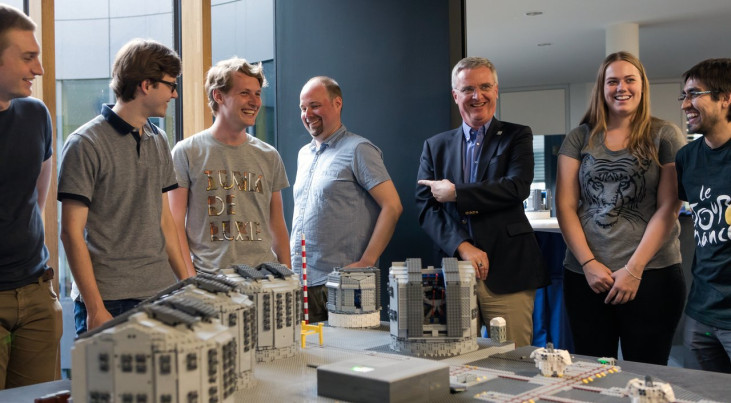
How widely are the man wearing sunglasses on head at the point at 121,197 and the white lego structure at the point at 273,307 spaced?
1.43ft

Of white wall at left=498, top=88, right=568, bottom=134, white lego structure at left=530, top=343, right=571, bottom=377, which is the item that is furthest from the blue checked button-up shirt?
white wall at left=498, top=88, right=568, bottom=134

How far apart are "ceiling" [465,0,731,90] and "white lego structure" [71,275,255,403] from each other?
23.2ft

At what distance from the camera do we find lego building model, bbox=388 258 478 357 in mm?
2592

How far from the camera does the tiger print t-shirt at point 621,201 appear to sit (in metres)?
3.13

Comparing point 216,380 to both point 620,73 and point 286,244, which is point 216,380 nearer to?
point 286,244

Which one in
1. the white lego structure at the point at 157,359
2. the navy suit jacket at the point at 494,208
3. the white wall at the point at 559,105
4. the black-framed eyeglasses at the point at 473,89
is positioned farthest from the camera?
the white wall at the point at 559,105

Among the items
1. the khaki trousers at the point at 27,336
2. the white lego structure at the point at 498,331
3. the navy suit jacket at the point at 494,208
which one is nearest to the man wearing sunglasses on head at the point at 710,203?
the navy suit jacket at the point at 494,208

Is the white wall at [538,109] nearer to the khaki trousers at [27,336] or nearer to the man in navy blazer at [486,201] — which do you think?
the man in navy blazer at [486,201]

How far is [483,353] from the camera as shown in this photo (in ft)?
8.44

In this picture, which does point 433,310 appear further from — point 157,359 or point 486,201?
point 157,359

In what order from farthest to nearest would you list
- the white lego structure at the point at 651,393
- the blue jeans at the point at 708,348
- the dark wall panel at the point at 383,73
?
the dark wall panel at the point at 383,73
the blue jeans at the point at 708,348
the white lego structure at the point at 651,393

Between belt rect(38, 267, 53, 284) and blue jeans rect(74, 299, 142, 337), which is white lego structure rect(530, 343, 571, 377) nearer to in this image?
blue jeans rect(74, 299, 142, 337)

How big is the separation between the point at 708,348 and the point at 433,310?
3.69 feet

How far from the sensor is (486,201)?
3207mm
